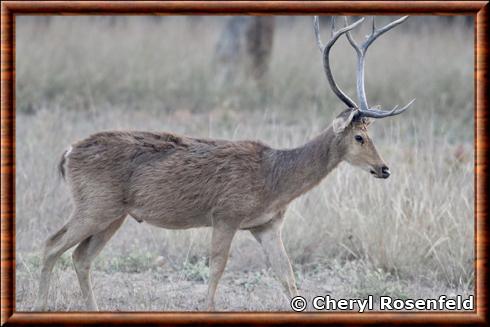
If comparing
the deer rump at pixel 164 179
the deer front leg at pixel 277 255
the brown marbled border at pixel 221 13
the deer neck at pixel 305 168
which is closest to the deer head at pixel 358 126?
the deer neck at pixel 305 168

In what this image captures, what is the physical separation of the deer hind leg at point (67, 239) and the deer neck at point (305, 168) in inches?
59.3

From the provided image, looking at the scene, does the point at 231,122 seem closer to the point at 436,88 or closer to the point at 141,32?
the point at 436,88

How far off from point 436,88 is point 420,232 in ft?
24.3

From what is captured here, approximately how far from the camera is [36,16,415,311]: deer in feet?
24.1

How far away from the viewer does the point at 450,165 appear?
1070cm

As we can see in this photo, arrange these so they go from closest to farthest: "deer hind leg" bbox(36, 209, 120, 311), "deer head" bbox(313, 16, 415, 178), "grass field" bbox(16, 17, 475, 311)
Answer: "deer head" bbox(313, 16, 415, 178) → "deer hind leg" bbox(36, 209, 120, 311) → "grass field" bbox(16, 17, 475, 311)

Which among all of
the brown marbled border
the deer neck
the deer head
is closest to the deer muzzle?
the deer head

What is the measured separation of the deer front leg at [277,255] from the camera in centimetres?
Answer: 762

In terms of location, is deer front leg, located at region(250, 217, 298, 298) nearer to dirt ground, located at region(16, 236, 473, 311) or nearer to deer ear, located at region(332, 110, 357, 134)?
dirt ground, located at region(16, 236, 473, 311)

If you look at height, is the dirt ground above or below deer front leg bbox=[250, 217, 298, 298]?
below

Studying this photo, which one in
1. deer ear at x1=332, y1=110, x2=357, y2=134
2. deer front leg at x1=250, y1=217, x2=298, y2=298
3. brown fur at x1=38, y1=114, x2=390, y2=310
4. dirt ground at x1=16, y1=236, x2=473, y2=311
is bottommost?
dirt ground at x1=16, y1=236, x2=473, y2=311

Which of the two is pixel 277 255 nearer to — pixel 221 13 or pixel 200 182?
pixel 200 182

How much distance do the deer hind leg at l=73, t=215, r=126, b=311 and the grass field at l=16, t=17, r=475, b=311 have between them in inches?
6.1

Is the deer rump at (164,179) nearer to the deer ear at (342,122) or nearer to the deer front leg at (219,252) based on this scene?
the deer front leg at (219,252)
